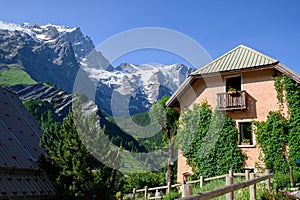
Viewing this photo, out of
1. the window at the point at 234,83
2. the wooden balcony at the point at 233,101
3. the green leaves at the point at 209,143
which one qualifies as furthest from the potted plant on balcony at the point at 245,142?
the window at the point at 234,83

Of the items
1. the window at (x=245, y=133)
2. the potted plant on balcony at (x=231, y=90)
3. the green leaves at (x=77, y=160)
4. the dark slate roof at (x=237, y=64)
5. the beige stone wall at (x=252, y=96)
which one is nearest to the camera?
the green leaves at (x=77, y=160)

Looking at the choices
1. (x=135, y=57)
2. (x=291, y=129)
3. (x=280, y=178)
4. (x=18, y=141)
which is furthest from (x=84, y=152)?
(x=291, y=129)

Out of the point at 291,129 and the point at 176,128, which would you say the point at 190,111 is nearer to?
the point at 176,128

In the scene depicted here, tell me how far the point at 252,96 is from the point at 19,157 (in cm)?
1258

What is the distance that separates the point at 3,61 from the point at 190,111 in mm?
156584

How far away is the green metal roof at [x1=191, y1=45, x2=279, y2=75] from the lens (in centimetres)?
1827

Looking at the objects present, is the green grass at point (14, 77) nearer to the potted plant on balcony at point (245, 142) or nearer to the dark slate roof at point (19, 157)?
the dark slate roof at point (19, 157)

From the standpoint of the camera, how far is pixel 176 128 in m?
21.9

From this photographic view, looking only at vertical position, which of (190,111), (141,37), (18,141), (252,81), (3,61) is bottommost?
(18,141)

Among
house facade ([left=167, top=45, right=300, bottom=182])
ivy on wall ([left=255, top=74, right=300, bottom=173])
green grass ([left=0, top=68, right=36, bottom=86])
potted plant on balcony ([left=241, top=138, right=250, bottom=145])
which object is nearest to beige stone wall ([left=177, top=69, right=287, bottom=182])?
house facade ([left=167, top=45, right=300, bottom=182])

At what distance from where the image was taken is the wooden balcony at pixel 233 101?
18422mm

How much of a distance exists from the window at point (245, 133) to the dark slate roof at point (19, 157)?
10.5 metres

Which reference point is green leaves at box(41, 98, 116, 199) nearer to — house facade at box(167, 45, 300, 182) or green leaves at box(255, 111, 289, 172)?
house facade at box(167, 45, 300, 182)

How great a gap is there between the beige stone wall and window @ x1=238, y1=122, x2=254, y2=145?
14.4 inches
